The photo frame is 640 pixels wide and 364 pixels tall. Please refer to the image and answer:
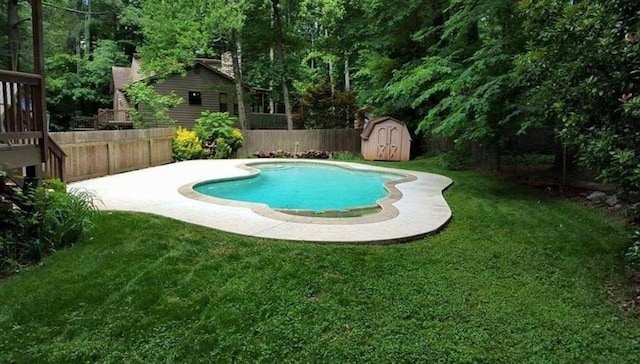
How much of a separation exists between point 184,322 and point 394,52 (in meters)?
13.4

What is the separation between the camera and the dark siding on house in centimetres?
2134

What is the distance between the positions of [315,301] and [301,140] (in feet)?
44.5

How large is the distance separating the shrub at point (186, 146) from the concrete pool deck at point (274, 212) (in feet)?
13.8

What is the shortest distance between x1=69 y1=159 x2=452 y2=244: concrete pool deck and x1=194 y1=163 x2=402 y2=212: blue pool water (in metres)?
0.63

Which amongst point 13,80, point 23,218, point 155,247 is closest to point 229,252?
point 155,247

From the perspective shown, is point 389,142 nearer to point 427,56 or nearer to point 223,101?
point 427,56

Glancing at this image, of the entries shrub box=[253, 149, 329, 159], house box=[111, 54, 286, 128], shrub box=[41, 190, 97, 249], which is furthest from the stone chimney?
shrub box=[41, 190, 97, 249]

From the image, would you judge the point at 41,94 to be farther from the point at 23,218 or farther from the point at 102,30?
the point at 102,30

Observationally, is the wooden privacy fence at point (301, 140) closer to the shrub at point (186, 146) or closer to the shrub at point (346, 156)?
the shrub at point (346, 156)

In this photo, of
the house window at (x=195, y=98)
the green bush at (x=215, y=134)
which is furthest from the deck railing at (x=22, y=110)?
the house window at (x=195, y=98)

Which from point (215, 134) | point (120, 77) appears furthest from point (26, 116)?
point (120, 77)

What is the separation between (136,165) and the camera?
11.1 metres

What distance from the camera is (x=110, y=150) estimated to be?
998 centimetres

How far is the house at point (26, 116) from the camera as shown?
4586 mm
